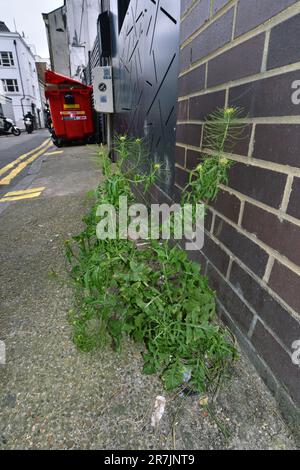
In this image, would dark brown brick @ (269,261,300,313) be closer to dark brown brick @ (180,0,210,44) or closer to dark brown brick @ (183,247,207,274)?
dark brown brick @ (183,247,207,274)

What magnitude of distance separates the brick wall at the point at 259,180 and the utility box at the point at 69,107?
7.27 meters

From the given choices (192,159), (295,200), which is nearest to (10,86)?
(192,159)

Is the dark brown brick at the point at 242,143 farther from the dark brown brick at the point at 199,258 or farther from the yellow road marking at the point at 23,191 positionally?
the yellow road marking at the point at 23,191

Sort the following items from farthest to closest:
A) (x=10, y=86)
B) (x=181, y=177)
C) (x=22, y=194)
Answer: (x=10, y=86), (x=22, y=194), (x=181, y=177)

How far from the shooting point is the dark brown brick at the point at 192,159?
64.0 inches

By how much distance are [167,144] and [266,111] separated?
52.2 inches

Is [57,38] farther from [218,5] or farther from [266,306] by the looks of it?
[266,306]

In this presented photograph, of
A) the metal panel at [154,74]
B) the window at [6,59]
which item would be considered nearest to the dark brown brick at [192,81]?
the metal panel at [154,74]

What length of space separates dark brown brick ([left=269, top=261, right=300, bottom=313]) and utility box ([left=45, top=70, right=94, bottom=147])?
8413mm

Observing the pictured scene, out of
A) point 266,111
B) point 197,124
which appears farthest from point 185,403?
point 197,124

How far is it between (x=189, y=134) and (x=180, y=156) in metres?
0.22

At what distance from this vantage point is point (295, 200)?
911mm

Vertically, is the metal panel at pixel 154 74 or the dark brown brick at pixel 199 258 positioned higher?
the metal panel at pixel 154 74

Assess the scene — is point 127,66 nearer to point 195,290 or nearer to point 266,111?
point 266,111
